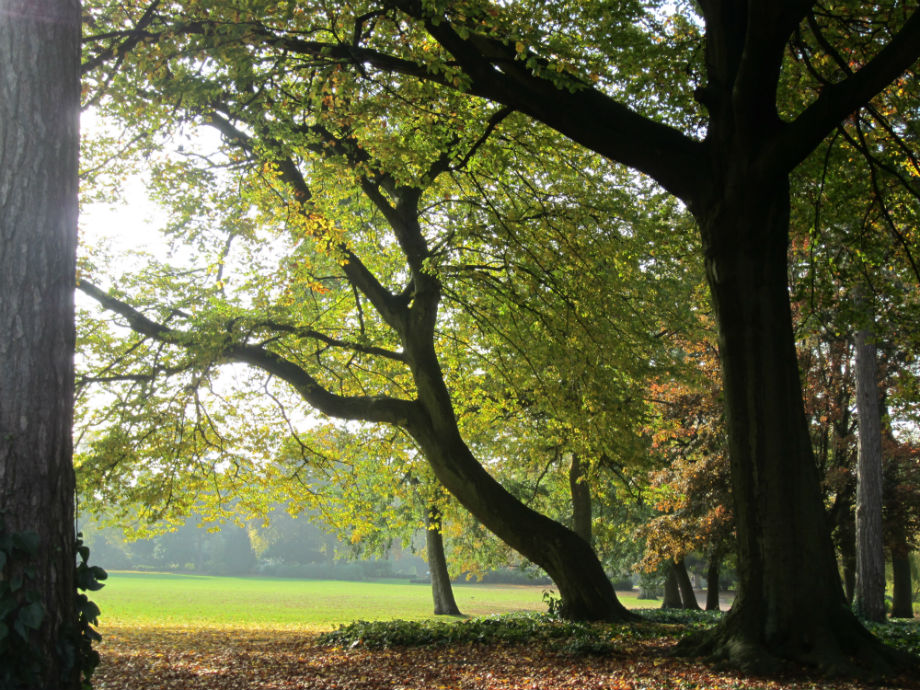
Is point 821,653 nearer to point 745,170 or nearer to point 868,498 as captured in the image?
point 745,170

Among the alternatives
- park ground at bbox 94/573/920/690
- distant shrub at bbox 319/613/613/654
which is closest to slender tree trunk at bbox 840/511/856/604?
park ground at bbox 94/573/920/690

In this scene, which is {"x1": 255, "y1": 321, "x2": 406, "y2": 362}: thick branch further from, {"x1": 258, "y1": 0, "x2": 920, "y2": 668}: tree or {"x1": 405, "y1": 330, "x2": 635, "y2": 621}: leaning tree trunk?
{"x1": 258, "y1": 0, "x2": 920, "y2": 668}: tree

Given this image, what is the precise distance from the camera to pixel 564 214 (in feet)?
35.3

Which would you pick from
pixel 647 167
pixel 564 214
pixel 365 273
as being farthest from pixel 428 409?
pixel 647 167

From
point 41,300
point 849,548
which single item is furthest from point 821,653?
point 849,548

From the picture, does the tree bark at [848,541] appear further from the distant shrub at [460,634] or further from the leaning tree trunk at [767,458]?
the leaning tree trunk at [767,458]

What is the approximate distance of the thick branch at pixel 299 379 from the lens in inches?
455

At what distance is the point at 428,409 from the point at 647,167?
5.60 metres

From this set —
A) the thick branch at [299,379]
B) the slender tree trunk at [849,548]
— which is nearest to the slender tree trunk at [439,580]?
the slender tree trunk at [849,548]

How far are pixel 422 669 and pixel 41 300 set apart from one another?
5182 mm

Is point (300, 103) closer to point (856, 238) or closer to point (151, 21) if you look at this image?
point (151, 21)

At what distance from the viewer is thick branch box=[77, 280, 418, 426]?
37.9 feet

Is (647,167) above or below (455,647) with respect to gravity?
above

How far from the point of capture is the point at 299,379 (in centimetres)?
1193
